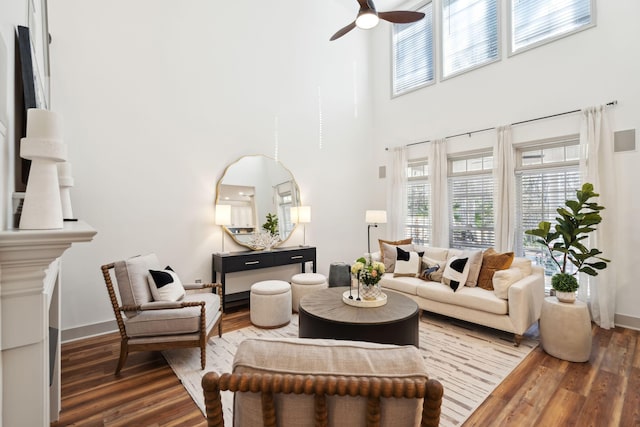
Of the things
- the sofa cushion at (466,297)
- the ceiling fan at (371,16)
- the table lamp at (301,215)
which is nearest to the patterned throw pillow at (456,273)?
the sofa cushion at (466,297)

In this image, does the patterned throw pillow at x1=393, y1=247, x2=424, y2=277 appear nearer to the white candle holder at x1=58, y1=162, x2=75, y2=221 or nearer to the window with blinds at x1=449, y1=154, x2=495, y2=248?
the window with blinds at x1=449, y1=154, x2=495, y2=248

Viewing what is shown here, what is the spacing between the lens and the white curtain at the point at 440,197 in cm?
496

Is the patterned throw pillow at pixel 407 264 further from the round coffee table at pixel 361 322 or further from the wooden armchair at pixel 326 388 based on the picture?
the wooden armchair at pixel 326 388

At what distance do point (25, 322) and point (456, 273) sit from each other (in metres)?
3.60

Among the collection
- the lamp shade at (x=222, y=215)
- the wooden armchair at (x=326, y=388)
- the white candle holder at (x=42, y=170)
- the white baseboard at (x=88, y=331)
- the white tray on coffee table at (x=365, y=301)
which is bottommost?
the white baseboard at (x=88, y=331)

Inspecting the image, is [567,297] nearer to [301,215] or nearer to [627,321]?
[627,321]

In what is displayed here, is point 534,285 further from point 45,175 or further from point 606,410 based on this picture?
point 45,175

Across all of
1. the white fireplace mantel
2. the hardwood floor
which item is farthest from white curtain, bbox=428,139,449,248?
the white fireplace mantel

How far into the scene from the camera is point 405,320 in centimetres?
247

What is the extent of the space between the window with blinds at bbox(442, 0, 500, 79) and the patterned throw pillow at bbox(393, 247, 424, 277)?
10.2 feet

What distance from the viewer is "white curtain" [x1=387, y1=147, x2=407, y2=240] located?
5.53 m

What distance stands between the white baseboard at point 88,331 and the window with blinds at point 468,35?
19.4 feet

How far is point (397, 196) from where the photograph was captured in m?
5.60

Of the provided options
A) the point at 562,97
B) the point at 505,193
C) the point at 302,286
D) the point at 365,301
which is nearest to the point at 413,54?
the point at 562,97
